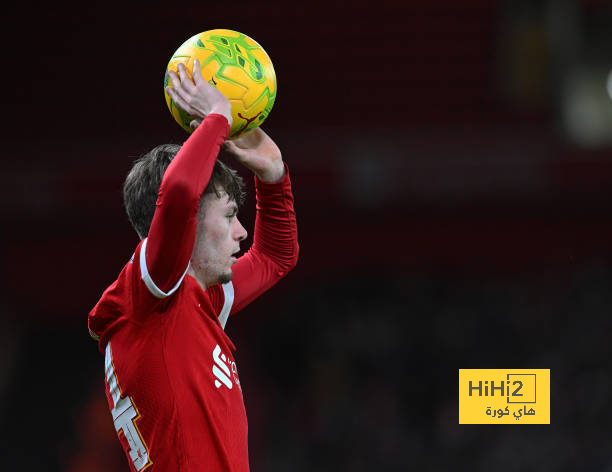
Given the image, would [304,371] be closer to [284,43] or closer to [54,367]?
[54,367]

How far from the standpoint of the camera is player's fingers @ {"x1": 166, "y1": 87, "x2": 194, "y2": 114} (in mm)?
1872

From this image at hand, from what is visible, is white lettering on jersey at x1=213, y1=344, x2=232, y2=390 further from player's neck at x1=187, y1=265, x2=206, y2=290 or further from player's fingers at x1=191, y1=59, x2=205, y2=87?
player's fingers at x1=191, y1=59, x2=205, y2=87

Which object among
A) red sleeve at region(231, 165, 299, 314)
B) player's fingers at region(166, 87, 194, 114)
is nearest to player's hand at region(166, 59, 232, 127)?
player's fingers at region(166, 87, 194, 114)

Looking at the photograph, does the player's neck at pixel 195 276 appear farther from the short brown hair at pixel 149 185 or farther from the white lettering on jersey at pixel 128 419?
the white lettering on jersey at pixel 128 419

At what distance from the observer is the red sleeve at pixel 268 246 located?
2.32 meters

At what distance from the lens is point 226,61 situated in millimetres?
1948

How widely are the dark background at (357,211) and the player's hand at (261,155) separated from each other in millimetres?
3378

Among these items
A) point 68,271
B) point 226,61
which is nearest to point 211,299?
point 226,61

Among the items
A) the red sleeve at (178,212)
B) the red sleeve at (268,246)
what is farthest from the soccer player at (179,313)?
the red sleeve at (268,246)

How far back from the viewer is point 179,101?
189 centimetres

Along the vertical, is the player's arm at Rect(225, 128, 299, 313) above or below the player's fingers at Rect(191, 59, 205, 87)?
below

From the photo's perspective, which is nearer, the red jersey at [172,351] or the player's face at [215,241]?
the red jersey at [172,351]

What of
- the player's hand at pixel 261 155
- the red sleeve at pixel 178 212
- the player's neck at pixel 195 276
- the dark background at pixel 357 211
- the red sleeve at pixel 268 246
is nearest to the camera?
the red sleeve at pixel 178 212

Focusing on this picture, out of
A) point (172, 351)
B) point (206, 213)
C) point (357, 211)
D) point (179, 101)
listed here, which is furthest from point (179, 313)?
point (357, 211)
